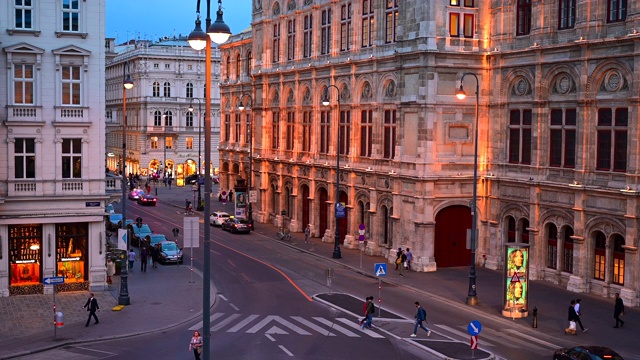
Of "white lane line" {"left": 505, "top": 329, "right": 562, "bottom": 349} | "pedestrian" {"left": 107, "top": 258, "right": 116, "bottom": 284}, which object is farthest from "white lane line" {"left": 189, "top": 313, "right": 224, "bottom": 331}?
"white lane line" {"left": 505, "top": 329, "right": 562, "bottom": 349}

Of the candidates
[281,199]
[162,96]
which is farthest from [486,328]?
[162,96]

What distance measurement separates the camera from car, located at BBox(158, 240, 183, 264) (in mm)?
52031

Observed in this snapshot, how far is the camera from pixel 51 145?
4062 centimetres

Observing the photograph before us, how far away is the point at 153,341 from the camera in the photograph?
32250mm

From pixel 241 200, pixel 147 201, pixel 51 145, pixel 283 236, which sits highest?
pixel 51 145

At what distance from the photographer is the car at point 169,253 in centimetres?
5203

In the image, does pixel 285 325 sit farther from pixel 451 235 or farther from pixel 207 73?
pixel 451 235

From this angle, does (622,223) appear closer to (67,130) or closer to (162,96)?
(67,130)

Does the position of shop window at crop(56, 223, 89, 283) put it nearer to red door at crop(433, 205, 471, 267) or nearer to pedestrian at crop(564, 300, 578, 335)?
red door at crop(433, 205, 471, 267)

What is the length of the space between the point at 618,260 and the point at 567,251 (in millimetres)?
3694

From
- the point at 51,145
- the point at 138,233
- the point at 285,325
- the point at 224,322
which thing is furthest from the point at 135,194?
the point at 285,325

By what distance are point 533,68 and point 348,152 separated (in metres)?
16.6

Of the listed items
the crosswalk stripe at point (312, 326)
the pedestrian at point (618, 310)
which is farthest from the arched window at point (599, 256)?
the crosswalk stripe at point (312, 326)

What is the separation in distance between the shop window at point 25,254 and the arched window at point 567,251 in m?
27.4
